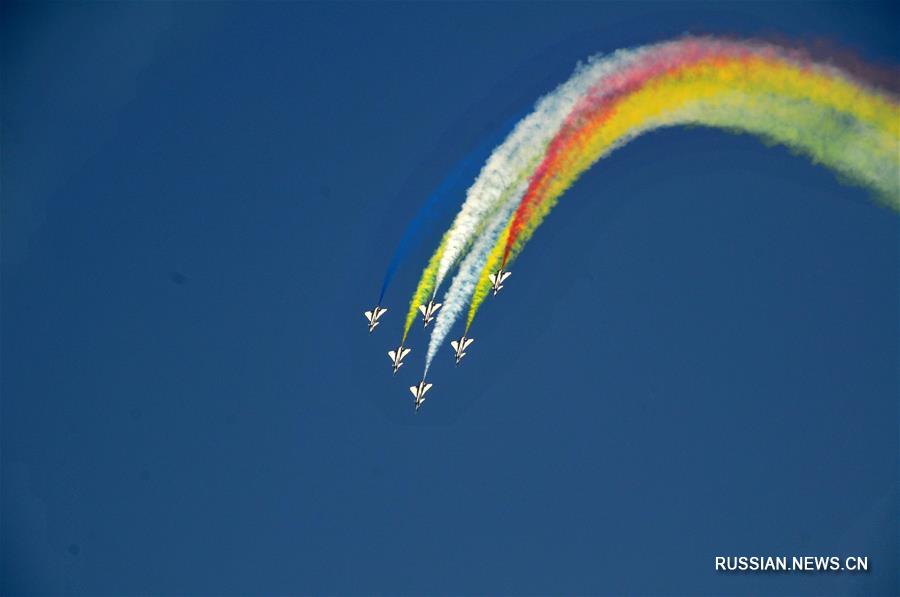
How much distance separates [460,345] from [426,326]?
3.11 feet

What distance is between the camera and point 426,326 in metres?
26.4

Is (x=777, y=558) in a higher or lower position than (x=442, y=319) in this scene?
lower

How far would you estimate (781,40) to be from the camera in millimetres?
25125

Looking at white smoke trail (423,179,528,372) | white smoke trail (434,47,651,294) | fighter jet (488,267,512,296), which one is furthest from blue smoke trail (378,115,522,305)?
fighter jet (488,267,512,296)

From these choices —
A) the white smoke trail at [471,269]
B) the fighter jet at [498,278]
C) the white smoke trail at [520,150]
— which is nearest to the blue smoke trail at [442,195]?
the white smoke trail at [520,150]

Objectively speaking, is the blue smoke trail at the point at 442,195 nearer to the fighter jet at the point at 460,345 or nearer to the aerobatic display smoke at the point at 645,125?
the aerobatic display smoke at the point at 645,125

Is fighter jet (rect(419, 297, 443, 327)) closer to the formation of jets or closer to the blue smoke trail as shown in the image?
the formation of jets

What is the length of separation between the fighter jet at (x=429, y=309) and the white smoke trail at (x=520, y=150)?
1.02 meters

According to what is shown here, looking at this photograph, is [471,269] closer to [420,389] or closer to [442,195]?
[442,195]

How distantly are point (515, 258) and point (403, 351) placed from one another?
11.5 ft

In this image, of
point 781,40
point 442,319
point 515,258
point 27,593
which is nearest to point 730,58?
point 781,40

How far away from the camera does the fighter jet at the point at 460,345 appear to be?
26.6 m

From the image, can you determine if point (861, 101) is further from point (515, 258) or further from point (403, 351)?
point (403, 351)

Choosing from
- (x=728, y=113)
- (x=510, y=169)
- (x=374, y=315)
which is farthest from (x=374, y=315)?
(x=728, y=113)
